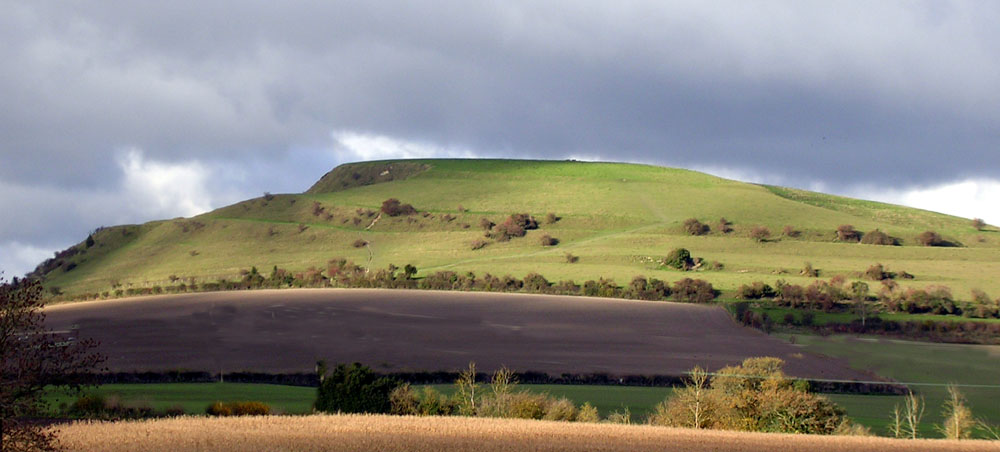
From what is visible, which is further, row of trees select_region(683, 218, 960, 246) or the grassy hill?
row of trees select_region(683, 218, 960, 246)

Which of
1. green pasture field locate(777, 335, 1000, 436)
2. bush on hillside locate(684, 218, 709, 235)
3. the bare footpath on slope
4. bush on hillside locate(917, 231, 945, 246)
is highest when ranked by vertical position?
the bare footpath on slope

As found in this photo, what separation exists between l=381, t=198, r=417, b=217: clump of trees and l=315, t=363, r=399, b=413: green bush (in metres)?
98.4

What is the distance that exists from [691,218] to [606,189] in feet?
103

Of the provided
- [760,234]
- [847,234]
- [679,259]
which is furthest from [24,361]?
[847,234]

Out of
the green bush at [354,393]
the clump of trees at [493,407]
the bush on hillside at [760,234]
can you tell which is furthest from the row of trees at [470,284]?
the green bush at [354,393]

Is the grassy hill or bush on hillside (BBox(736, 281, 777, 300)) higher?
the grassy hill

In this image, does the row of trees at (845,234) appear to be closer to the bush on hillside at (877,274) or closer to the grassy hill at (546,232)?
the grassy hill at (546,232)

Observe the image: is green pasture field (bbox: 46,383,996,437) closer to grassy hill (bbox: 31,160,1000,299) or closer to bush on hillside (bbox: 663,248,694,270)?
grassy hill (bbox: 31,160,1000,299)

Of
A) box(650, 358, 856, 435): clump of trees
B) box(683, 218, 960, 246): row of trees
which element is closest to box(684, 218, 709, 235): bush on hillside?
box(683, 218, 960, 246): row of trees

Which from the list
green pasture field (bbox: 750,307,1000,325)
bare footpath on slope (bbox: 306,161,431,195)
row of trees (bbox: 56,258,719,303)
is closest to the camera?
green pasture field (bbox: 750,307,1000,325)

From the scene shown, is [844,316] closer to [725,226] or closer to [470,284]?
[470,284]

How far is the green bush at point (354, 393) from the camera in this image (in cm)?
4250

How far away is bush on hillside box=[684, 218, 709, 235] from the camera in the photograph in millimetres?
123106

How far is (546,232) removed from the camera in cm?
12988
